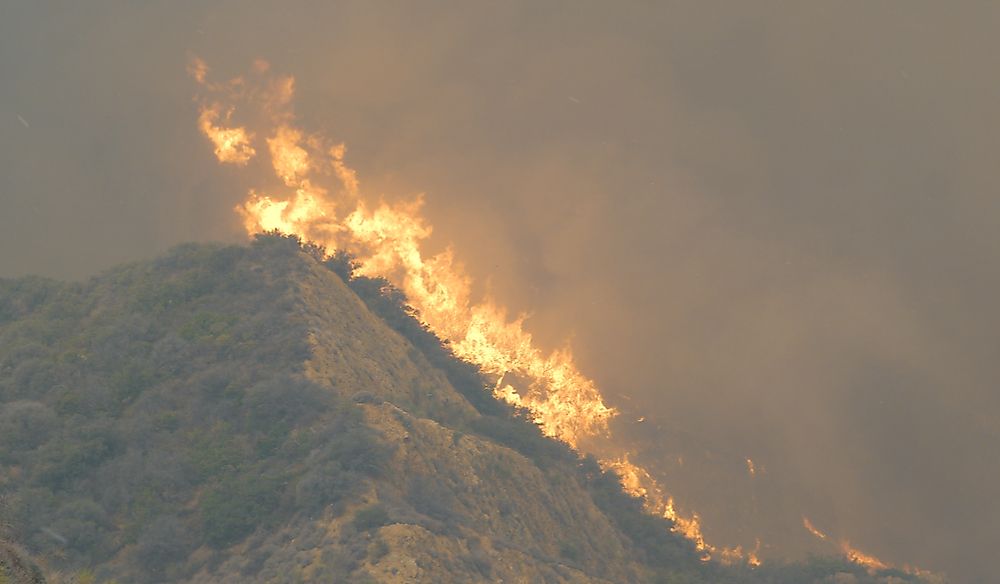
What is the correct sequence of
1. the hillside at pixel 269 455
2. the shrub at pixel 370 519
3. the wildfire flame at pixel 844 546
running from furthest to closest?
1. the wildfire flame at pixel 844 546
2. the hillside at pixel 269 455
3. the shrub at pixel 370 519

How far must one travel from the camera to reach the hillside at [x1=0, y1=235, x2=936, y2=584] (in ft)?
130

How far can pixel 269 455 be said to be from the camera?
45.9m

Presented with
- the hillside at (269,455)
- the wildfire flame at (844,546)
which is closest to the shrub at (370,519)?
the hillside at (269,455)

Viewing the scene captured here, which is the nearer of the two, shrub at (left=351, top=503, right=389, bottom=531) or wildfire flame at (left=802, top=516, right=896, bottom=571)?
shrub at (left=351, top=503, right=389, bottom=531)

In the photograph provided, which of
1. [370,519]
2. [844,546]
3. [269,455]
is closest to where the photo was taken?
[370,519]

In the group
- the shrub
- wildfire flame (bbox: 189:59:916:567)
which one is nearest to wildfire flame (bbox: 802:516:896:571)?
wildfire flame (bbox: 189:59:916:567)

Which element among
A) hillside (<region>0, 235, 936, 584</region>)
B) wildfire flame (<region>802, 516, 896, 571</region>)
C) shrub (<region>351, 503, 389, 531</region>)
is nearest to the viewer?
shrub (<region>351, 503, 389, 531</region>)

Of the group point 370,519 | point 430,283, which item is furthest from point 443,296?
point 370,519

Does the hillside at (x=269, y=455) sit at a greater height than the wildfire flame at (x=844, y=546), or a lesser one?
lesser

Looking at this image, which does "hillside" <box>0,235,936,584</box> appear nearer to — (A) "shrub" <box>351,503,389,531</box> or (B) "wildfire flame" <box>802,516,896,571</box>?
(A) "shrub" <box>351,503,389,531</box>

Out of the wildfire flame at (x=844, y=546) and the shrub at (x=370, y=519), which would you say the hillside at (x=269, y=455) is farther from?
the wildfire flame at (x=844, y=546)

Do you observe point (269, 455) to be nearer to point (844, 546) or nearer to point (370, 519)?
point (370, 519)

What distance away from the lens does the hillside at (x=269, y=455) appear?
130ft

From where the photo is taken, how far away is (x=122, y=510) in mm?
43281
